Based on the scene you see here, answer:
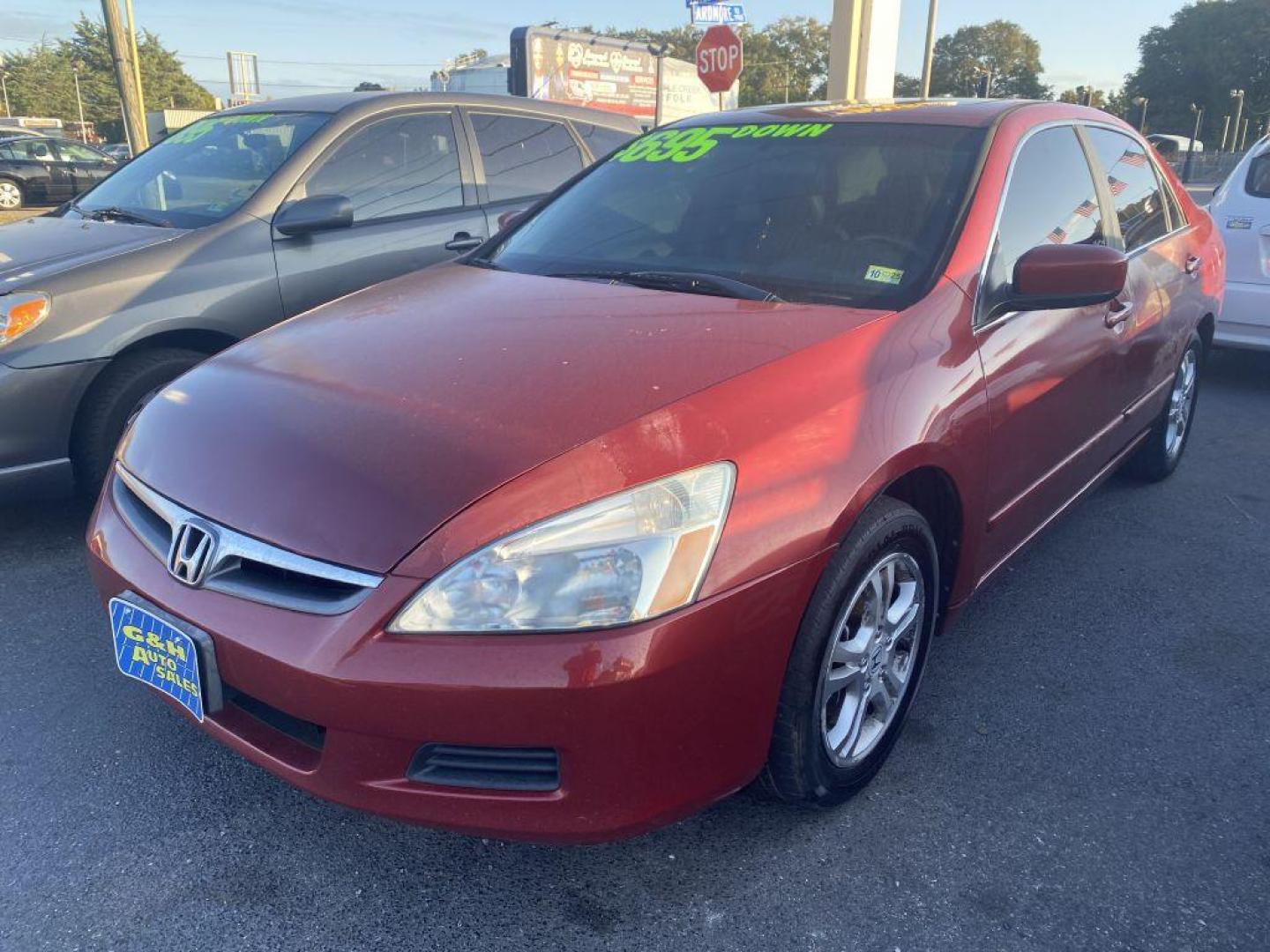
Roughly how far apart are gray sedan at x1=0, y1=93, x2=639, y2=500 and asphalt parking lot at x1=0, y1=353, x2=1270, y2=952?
0.89 m

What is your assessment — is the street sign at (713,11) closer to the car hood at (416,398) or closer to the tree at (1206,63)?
the car hood at (416,398)

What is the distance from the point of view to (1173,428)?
14.5ft

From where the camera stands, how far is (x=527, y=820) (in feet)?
5.74

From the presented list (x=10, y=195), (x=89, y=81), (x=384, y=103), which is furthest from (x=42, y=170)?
(x=89, y=81)

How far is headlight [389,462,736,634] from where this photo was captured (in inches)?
66.4

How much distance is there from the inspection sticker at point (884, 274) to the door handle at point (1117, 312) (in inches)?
38.3

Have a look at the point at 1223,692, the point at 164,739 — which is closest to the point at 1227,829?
the point at 1223,692

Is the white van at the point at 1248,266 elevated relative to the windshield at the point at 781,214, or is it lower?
lower

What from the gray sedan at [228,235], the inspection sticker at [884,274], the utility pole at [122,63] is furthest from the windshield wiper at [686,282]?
the utility pole at [122,63]

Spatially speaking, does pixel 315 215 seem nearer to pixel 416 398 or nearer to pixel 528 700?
pixel 416 398

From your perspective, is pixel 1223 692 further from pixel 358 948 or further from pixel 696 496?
pixel 358 948

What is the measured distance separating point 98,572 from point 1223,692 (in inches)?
115

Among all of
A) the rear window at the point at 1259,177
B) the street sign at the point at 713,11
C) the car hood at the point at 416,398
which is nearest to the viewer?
the car hood at the point at 416,398

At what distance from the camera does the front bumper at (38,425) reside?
3.30 metres
